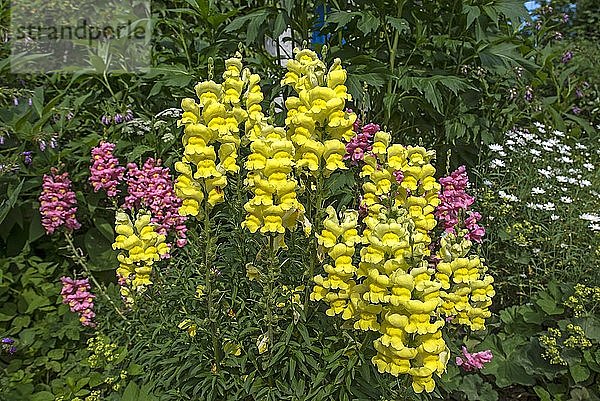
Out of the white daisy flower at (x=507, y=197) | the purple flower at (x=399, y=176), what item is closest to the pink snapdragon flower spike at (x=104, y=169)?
the purple flower at (x=399, y=176)

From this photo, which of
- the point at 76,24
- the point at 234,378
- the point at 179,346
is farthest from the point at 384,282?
the point at 76,24

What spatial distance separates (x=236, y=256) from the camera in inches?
98.9

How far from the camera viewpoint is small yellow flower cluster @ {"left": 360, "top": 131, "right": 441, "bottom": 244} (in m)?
2.39

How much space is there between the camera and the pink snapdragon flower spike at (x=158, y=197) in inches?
123

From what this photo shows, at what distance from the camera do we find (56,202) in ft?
10.9

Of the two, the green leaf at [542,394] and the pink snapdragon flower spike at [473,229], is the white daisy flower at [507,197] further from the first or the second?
the green leaf at [542,394]

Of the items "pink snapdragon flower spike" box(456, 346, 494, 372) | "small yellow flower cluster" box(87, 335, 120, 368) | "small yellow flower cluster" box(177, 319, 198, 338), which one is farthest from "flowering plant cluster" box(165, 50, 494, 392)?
"small yellow flower cluster" box(87, 335, 120, 368)

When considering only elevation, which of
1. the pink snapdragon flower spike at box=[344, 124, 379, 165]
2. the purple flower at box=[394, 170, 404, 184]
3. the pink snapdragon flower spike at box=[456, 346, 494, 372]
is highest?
the purple flower at box=[394, 170, 404, 184]

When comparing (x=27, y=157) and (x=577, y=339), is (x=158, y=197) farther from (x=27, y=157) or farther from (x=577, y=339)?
(x=577, y=339)

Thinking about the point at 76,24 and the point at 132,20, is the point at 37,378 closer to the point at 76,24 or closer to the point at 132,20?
the point at 132,20

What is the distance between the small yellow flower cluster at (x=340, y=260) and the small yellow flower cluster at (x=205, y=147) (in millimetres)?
399

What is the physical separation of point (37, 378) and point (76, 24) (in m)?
2.70

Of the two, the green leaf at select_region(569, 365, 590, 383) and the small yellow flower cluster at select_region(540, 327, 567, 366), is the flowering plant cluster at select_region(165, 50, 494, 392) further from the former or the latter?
the green leaf at select_region(569, 365, 590, 383)

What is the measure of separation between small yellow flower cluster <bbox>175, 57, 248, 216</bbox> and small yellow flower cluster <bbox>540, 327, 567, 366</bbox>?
167 cm
